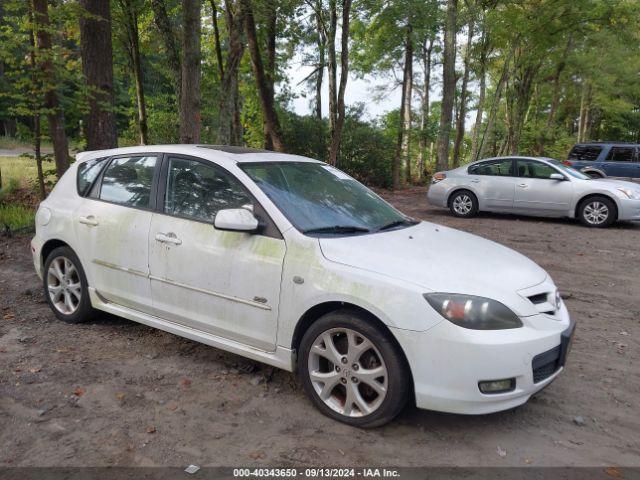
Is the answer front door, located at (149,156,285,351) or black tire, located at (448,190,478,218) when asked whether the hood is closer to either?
front door, located at (149,156,285,351)

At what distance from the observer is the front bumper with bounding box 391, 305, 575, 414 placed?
113 inches

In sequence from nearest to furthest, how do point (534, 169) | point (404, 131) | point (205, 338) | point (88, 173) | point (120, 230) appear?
point (205, 338)
point (120, 230)
point (88, 173)
point (534, 169)
point (404, 131)

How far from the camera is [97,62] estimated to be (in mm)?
9234

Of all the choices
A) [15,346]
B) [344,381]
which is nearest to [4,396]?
[15,346]

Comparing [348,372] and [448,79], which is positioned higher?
[448,79]

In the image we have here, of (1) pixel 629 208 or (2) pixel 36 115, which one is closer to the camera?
(2) pixel 36 115

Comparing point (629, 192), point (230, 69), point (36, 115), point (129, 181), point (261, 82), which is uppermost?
point (261, 82)

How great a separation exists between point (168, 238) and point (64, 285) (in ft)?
5.28

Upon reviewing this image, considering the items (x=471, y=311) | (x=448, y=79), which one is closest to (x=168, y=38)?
(x=471, y=311)

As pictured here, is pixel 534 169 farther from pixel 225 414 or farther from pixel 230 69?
pixel 225 414

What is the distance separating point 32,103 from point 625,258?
33.6ft

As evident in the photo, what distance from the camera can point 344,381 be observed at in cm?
323

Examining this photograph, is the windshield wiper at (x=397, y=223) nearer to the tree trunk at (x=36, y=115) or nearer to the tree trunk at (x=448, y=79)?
the tree trunk at (x=36, y=115)

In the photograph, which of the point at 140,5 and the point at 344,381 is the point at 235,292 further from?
the point at 140,5
